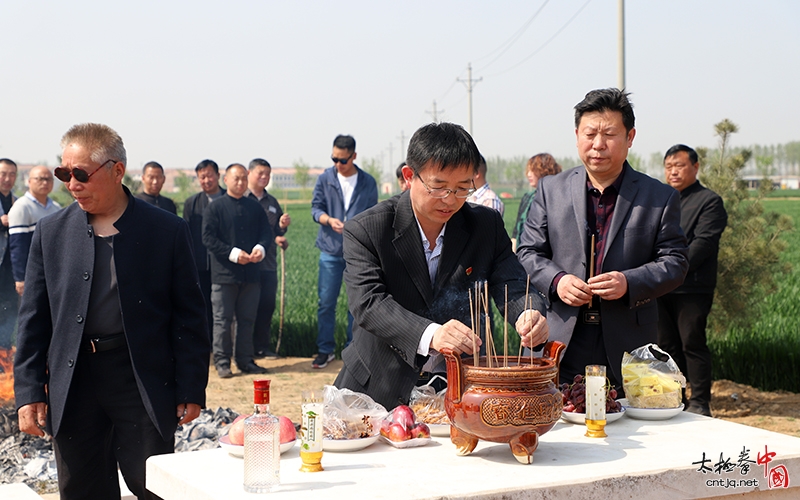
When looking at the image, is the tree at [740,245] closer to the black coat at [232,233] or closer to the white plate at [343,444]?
the black coat at [232,233]

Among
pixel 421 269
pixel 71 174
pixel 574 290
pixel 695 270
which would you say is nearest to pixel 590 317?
pixel 574 290

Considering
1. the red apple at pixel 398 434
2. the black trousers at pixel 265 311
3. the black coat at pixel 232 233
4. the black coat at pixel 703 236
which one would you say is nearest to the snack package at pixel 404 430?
the red apple at pixel 398 434

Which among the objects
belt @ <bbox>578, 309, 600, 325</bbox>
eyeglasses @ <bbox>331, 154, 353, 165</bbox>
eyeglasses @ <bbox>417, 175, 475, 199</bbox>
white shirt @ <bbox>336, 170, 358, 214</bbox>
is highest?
eyeglasses @ <bbox>331, 154, 353, 165</bbox>

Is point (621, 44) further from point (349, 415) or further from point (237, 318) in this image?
point (349, 415)

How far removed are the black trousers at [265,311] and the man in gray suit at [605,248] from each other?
575cm

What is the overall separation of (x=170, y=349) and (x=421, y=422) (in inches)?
48.1

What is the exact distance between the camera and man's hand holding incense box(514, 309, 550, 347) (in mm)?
2799

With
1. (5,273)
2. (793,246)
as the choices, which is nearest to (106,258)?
(5,273)

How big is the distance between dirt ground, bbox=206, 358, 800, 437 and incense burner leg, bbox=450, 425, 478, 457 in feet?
12.6

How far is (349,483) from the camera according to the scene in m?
2.32

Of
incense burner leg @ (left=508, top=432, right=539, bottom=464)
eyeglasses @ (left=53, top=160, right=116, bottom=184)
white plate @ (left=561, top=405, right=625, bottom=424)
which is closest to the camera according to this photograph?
incense burner leg @ (left=508, top=432, right=539, bottom=464)

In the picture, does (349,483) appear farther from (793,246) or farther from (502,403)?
(793,246)

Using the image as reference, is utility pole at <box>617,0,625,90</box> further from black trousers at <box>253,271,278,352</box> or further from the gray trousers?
the gray trousers

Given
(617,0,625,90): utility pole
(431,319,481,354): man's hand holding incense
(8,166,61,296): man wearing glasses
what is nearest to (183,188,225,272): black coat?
(8,166,61,296): man wearing glasses
